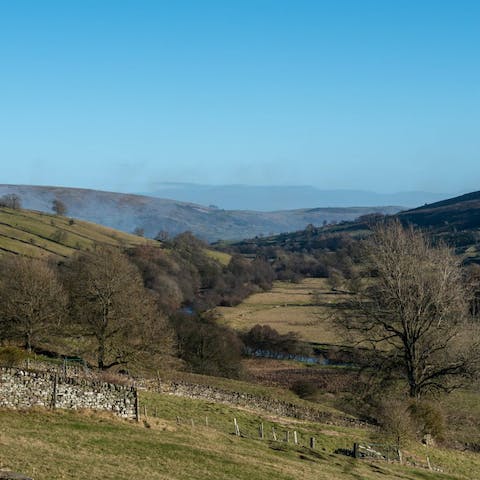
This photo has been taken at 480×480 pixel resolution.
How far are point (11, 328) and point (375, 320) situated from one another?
33990 mm

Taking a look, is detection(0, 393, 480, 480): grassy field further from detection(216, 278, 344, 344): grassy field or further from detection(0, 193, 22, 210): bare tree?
detection(0, 193, 22, 210): bare tree

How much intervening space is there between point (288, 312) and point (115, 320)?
63.9 metres

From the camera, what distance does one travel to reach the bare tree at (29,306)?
56250mm

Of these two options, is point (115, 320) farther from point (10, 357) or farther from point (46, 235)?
point (46, 235)

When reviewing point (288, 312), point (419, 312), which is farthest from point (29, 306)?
point (288, 312)

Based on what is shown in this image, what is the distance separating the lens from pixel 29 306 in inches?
2237

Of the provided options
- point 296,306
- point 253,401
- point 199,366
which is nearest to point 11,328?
point 199,366

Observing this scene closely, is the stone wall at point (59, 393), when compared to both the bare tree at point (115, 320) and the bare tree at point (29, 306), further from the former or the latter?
the bare tree at point (29, 306)

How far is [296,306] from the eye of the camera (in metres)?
124

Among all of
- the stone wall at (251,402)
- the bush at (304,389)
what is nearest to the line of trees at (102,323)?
the bush at (304,389)

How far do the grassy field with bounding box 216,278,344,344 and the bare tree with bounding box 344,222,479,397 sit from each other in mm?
36249

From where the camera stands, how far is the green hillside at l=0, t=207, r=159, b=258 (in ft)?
441

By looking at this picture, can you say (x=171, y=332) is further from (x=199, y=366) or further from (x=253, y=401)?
(x=253, y=401)

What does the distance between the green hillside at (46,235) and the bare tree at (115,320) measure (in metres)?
59.4
